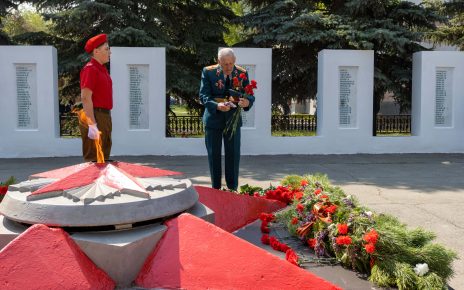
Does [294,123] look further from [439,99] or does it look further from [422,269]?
[422,269]

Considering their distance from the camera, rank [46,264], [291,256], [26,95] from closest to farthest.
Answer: [46,264], [291,256], [26,95]

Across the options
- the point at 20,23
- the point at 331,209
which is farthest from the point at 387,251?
the point at 20,23

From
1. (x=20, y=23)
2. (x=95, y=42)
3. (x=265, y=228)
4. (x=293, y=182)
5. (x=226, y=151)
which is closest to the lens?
(x=265, y=228)

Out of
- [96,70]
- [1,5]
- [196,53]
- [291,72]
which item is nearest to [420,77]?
[291,72]

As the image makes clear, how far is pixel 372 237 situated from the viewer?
2.51 meters

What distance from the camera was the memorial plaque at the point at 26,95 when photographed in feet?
30.2

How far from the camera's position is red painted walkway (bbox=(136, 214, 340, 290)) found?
221 centimetres

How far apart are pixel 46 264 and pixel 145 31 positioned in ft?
34.2

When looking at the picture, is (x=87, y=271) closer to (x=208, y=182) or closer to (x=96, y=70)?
(x=96, y=70)

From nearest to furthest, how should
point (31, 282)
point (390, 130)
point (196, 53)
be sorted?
point (31, 282) < point (196, 53) < point (390, 130)

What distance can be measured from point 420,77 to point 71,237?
30.3 ft

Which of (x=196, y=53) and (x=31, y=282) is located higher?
(x=196, y=53)

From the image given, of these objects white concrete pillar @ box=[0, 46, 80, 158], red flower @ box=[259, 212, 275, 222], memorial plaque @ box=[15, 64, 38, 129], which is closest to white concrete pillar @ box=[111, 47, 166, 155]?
white concrete pillar @ box=[0, 46, 80, 158]

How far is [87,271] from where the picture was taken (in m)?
2.21
